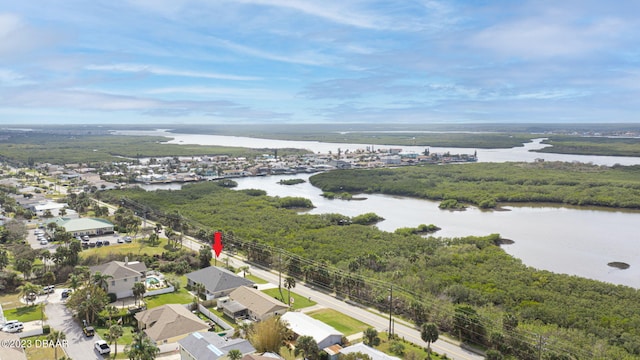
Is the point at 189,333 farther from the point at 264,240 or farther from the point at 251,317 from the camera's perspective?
the point at 264,240

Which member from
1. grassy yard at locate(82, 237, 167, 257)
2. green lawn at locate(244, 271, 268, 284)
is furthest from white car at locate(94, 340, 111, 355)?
grassy yard at locate(82, 237, 167, 257)

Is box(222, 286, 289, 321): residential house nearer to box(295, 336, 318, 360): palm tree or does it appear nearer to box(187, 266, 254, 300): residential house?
box(187, 266, 254, 300): residential house

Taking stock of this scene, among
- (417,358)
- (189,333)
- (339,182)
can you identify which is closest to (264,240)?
(189,333)

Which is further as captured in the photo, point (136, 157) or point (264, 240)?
point (136, 157)

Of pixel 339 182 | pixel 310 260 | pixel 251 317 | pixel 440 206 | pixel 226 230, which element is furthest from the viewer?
pixel 339 182

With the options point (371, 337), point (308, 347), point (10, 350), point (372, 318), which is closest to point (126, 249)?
point (10, 350)

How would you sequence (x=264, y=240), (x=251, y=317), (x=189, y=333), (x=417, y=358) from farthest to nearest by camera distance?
(x=264, y=240)
(x=251, y=317)
(x=189, y=333)
(x=417, y=358)

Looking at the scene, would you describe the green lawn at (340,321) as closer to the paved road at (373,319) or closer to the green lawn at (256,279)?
the paved road at (373,319)
